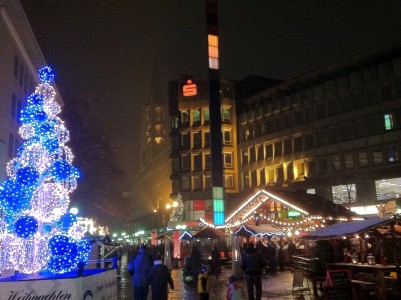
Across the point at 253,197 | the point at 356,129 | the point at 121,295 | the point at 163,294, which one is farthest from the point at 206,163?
the point at 163,294

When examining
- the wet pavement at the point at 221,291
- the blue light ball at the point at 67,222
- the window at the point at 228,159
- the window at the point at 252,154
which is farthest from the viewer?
the window at the point at 228,159

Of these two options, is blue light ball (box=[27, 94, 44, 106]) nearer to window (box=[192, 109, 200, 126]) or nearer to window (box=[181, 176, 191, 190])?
window (box=[181, 176, 191, 190])

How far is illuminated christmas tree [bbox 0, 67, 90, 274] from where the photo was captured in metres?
14.3

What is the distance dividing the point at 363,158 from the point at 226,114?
80.1ft

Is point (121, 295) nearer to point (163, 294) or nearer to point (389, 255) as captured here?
point (163, 294)

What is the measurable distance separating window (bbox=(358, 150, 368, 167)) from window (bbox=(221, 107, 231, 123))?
76.4 feet

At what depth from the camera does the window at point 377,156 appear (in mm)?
43344

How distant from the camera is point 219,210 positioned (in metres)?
58.4

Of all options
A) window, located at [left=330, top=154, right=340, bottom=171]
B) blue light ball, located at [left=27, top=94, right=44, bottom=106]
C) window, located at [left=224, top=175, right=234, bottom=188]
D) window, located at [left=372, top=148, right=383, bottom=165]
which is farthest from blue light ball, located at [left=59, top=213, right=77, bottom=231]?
window, located at [left=224, top=175, right=234, bottom=188]

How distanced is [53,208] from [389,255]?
12.1m

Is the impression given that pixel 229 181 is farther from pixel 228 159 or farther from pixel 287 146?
pixel 287 146

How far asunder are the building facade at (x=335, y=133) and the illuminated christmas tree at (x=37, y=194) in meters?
31.8

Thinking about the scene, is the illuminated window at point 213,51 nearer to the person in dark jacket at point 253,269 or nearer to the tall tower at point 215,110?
the tall tower at point 215,110

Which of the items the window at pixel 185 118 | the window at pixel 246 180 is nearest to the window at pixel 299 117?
the window at pixel 246 180
